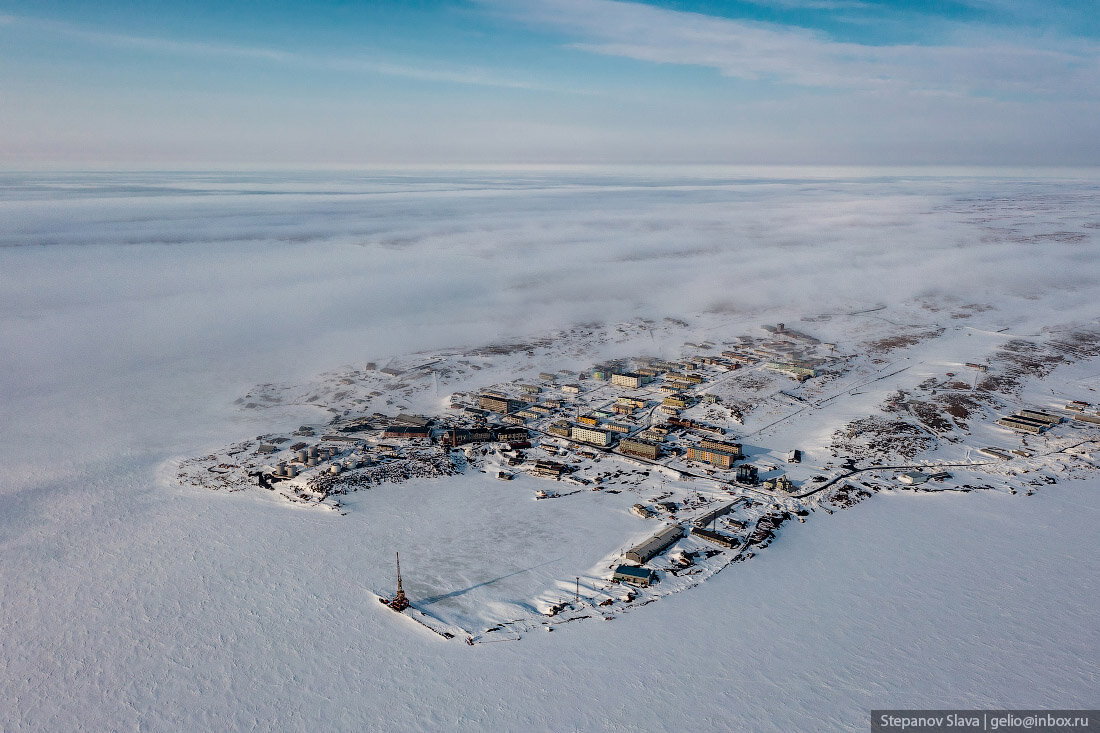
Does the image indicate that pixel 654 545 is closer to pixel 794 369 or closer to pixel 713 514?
pixel 713 514

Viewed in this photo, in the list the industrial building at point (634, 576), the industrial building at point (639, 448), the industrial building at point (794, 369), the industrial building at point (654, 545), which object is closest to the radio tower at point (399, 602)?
the industrial building at point (634, 576)

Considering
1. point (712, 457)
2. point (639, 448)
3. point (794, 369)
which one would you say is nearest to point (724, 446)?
point (712, 457)

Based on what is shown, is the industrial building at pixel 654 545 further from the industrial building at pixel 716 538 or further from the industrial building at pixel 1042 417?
the industrial building at pixel 1042 417

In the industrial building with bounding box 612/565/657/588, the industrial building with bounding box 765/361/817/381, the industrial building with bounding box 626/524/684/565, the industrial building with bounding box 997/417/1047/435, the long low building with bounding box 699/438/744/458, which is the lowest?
the industrial building with bounding box 612/565/657/588

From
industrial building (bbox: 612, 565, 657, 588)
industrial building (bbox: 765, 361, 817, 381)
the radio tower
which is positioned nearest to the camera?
the radio tower

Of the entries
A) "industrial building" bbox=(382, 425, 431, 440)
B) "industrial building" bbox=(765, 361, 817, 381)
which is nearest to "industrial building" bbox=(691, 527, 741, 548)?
"industrial building" bbox=(382, 425, 431, 440)

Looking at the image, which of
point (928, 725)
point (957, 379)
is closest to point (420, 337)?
point (957, 379)

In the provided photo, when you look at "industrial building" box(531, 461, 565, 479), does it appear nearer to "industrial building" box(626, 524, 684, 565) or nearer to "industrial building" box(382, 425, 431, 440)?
"industrial building" box(626, 524, 684, 565)
